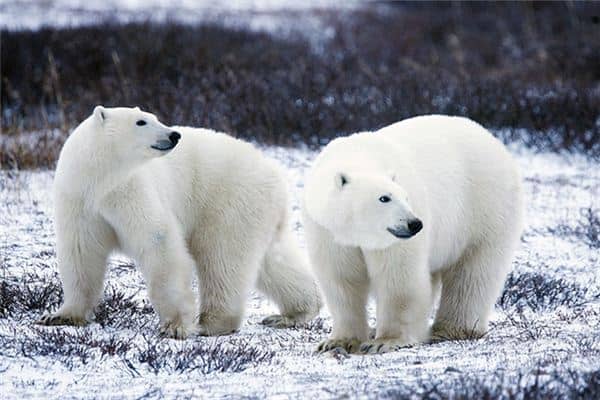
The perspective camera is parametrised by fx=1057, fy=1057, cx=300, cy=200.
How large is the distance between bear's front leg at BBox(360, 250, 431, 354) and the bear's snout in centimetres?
26

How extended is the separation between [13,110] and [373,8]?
10489mm

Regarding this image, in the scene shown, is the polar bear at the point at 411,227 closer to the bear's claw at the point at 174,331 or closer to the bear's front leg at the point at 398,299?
the bear's front leg at the point at 398,299

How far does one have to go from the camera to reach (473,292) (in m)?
4.51

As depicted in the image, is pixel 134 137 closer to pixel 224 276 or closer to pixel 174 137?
pixel 174 137

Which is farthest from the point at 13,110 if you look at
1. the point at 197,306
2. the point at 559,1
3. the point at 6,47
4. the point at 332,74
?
the point at 559,1

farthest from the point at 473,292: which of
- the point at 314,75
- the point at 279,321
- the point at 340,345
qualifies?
the point at 314,75

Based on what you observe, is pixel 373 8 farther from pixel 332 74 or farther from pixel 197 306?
pixel 197 306

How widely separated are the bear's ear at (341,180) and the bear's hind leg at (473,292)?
94cm

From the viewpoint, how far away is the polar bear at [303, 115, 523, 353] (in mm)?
3850

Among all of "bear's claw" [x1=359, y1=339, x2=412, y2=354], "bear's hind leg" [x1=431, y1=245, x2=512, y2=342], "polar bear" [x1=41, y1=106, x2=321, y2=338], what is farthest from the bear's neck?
"bear's hind leg" [x1=431, y1=245, x2=512, y2=342]

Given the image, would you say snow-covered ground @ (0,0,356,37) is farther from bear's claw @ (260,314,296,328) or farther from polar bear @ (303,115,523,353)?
polar bear @ (303,115,523,353)

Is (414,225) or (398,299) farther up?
(414,225)

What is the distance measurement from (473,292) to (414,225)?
93cm

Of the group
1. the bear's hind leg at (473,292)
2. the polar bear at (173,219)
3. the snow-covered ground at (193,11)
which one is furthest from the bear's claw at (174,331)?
the snow-covered ground at (193,11)
